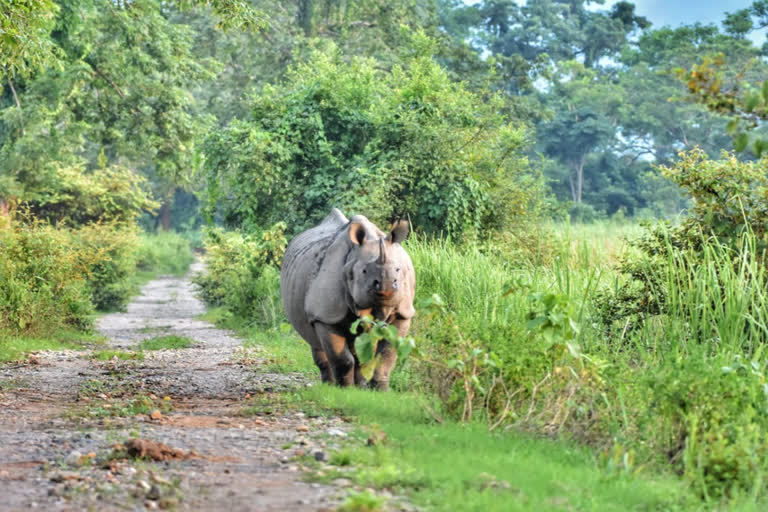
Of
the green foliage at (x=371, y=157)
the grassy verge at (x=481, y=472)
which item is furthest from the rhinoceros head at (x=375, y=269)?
the green foliage at (x=371, y=157)

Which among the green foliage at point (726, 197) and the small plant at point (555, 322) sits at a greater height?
the green foliage at point (726, 197)

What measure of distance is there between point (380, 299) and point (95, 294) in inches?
687

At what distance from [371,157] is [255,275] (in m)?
3.38

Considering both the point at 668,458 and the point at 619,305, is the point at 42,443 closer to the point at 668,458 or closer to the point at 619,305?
the point at 668,458

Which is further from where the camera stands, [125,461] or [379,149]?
[379,149]

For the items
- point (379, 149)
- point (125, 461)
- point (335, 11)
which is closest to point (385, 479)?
point (125, 461)

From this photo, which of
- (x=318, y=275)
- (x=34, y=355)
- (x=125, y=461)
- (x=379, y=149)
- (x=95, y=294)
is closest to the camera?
(x=125, y=461)

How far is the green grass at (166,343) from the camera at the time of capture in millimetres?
14797

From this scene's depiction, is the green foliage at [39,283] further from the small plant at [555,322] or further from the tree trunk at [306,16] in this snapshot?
the tree trunk at [306,16]

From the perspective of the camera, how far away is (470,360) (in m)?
6.82

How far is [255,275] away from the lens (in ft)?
59.3

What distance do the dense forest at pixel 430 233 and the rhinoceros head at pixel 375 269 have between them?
0.45 meters

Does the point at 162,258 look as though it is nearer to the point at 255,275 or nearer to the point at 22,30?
the point at 255,275

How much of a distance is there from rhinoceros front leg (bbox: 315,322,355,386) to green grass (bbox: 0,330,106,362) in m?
5.58
